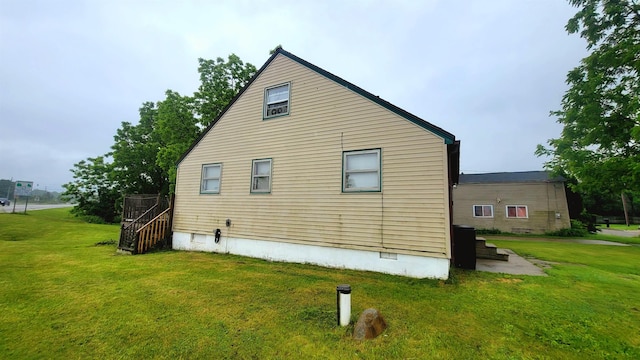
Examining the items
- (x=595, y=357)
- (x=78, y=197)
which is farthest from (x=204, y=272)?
(x=78, y=197)

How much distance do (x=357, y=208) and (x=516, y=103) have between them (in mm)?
41352

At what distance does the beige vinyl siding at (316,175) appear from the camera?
20.9 ft

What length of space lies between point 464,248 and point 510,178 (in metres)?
21.6

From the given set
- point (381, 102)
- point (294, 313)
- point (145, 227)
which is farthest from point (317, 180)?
point (145, 227)

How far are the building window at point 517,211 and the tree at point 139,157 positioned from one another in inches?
1302

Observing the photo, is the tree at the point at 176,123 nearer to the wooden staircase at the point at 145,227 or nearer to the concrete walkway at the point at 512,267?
the wooden staircase at the point at 145,227

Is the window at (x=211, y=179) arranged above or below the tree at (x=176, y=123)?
below

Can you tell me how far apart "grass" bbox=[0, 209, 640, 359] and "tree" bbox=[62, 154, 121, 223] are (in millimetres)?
22157

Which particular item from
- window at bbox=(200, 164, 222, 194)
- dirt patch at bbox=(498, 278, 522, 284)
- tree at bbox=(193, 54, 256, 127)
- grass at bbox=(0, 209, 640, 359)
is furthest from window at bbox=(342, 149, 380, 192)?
tree at bbox=(193, 54, 256, 127)

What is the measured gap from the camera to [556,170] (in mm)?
19719

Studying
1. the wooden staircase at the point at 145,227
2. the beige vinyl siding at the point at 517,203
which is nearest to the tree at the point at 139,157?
the wooden staircase at the point at 145,227

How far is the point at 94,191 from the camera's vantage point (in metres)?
25.5

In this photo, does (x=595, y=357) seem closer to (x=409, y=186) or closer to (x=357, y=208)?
(x=409, y=186)

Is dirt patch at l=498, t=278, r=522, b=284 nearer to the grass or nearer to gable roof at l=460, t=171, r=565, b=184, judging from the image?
the grass
